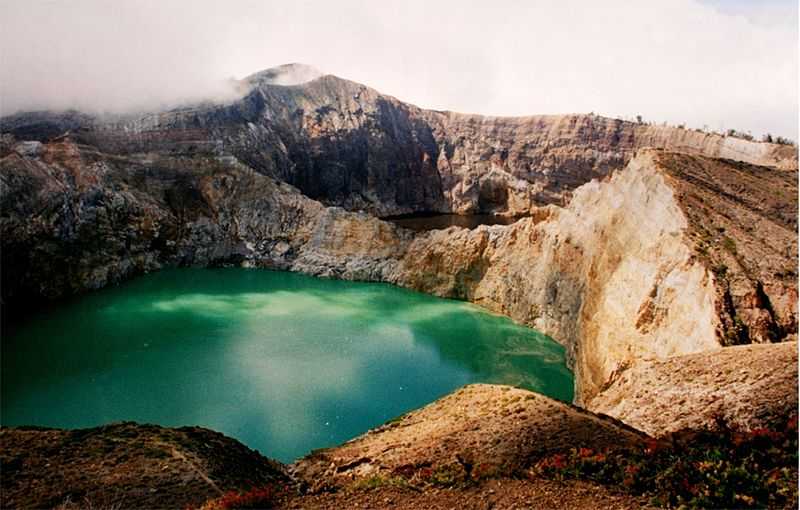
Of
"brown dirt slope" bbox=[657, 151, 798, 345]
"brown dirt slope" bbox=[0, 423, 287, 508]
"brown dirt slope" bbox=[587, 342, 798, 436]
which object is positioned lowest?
"brown dirt slope" bbox=[0, 423, 287, 508]

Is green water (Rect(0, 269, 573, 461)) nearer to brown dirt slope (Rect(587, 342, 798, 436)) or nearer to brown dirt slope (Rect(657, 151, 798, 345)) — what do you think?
brown dirt slope (Rect(657, 151, 798, 345))

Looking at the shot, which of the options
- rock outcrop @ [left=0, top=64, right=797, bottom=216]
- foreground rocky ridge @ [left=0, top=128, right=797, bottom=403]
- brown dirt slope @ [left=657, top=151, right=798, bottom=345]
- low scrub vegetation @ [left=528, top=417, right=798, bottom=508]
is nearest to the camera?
low scrub vegetation @ [left=528, top=417, right=798, bottom=508]

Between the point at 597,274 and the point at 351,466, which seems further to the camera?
the point at 597,274

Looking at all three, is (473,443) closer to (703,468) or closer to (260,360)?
(703,468)

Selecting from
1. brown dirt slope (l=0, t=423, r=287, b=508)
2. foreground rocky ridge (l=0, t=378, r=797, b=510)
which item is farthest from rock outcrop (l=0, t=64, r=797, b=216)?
foreground rocky ridge (l=0, t=378, r=797, b=510)

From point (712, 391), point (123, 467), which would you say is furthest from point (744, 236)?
point (123, 467)

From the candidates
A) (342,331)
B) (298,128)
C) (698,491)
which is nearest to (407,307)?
(342,331)
